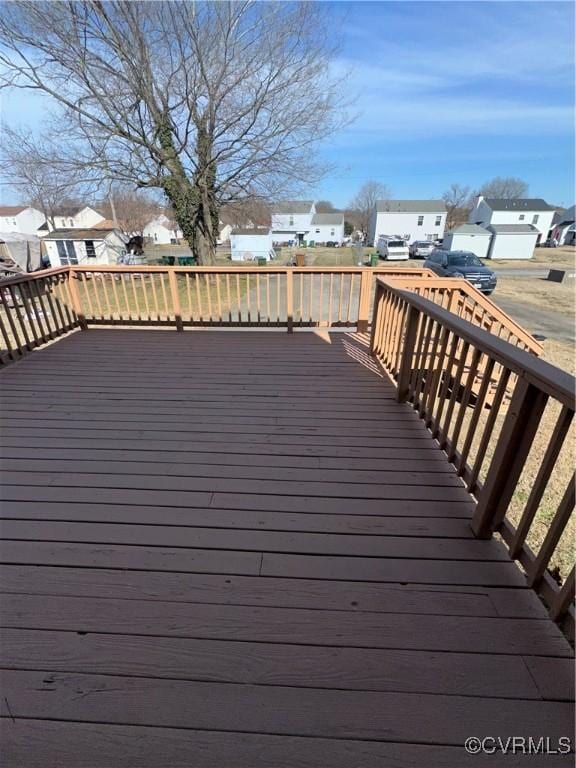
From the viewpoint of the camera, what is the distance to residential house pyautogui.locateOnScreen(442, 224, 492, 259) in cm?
2727

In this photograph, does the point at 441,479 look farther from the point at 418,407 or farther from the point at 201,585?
the point at 201,585

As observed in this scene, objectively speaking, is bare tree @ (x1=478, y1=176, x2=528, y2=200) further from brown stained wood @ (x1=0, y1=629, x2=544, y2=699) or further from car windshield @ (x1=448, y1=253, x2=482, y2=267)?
brown stained wood @ (x1=0, y1=629, x2=544, y2=699)

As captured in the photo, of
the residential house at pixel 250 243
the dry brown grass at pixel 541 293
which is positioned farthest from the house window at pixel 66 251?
the dry brown grass at pixel 541 293

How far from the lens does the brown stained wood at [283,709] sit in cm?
98

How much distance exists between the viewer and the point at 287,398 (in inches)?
115

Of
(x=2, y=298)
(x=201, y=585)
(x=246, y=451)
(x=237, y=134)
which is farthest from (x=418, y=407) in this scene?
(x=237, y=134)

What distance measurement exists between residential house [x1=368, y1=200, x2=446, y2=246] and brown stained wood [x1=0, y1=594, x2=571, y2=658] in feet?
132

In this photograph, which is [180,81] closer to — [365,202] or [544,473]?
[544,473]

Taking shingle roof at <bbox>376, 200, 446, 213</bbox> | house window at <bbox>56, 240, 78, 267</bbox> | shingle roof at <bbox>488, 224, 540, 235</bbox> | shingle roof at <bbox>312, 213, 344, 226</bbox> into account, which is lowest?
house window at <bbox>56, 240, 78, 267</bbox>

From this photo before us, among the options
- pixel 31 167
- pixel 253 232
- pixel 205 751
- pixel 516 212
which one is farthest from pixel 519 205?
pixel 205 751

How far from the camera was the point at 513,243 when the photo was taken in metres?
27.3

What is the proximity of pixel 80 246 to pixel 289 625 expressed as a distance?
2734 centimetres

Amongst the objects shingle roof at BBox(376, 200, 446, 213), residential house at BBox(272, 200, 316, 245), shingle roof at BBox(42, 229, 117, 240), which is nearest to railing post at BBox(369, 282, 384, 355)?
shingle roof at BBox(42, 229, 117, 240)

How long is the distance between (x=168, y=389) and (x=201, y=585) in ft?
6.56
